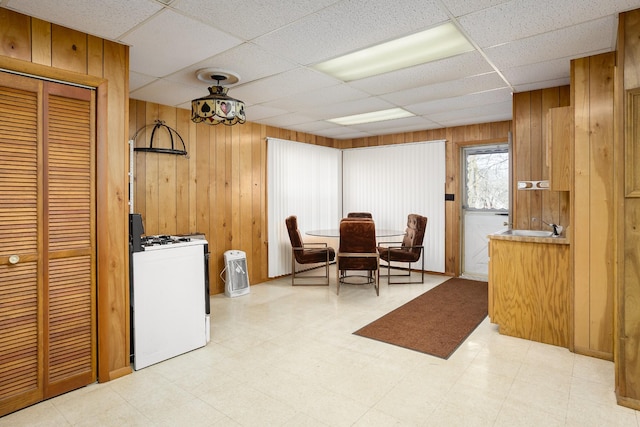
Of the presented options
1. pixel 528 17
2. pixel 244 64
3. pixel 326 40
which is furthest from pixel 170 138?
pixel 528 17

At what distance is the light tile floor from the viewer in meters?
2.16

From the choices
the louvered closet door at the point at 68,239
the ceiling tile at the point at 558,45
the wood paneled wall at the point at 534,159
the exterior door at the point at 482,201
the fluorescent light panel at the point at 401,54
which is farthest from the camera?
the exterior door at the point at 482,201

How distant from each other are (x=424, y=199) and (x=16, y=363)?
561cm

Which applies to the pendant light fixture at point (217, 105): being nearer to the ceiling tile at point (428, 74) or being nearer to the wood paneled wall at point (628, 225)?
the ceiling tile at point (428, 74)

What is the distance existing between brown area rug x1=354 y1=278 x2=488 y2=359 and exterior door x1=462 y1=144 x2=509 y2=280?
3.40ft

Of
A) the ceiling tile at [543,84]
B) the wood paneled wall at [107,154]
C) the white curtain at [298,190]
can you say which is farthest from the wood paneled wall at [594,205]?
the white curtain at [298,190]

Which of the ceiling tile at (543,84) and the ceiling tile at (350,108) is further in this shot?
the ceiling tile at (350,108)

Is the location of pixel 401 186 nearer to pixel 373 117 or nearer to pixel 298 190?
pixel 373 117

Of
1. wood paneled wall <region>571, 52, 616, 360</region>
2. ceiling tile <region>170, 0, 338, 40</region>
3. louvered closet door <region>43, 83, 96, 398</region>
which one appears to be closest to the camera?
ceiling tile <region>170, 0, 338, 40</region>

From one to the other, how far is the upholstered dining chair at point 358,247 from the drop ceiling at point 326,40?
1.61 metres

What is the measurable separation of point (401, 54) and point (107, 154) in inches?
95.7

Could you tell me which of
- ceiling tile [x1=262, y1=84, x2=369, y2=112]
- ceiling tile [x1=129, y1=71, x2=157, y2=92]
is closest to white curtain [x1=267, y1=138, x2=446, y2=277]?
ceiling tile [x1=262, y1=84, x2=369, y2=112]

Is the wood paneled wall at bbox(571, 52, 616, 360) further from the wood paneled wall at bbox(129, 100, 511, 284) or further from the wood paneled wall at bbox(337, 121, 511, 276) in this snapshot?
the wood paneled wall at bbox(337, 121, 511, 276)

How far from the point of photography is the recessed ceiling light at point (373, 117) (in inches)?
196
